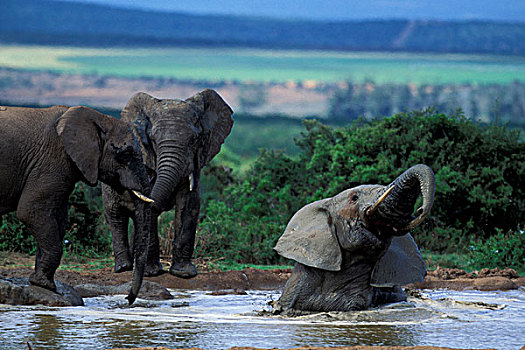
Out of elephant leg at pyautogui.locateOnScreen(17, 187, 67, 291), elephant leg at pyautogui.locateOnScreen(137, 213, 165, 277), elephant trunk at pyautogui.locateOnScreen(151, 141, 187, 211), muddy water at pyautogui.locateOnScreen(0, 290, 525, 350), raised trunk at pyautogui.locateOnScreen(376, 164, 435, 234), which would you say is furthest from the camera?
A: elephant leg at pyautogui.locateOnScreen(137, 213, 165, 277)

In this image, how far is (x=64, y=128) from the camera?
8562 millimetres

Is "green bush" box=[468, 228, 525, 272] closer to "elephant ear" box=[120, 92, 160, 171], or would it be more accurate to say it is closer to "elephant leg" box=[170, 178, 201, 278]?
"elephant leg" box=[170, 178, 201, 278]

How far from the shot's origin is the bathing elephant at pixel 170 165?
1038 cm

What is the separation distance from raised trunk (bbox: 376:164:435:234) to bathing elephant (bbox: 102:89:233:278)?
10.8ft

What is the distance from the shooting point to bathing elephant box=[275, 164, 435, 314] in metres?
8.23

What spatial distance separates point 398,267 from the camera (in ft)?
28.6

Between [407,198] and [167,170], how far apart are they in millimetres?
3658

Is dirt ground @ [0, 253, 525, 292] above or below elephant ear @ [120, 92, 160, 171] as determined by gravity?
below

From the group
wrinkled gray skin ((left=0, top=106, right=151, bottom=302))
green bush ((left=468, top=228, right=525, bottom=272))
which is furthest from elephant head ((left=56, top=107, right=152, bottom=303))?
green bush ((left=468, top=228, right=525, bottom=272))

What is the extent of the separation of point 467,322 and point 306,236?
1745 millimetres

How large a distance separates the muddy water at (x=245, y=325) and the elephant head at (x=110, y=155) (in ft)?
2.44

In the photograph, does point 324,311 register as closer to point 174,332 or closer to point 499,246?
point 174,332

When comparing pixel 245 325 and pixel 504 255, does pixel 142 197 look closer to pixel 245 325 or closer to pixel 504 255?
pixel 245 325

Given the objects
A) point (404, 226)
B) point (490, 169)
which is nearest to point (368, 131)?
point (490, 169)
